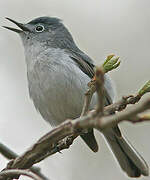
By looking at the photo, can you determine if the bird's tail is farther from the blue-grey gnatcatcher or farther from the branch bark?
the branch bark

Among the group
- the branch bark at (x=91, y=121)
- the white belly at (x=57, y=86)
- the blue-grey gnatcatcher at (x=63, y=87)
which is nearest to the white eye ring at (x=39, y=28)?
the blue-grey gnatcatcher at (x=63, y=87)

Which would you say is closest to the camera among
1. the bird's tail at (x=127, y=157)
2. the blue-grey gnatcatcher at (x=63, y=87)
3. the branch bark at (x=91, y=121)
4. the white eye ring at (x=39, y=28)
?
the branch bark at (x=91, y=121)

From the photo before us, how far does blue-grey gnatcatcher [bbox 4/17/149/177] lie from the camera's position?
3.26m

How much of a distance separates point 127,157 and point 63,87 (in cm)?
86

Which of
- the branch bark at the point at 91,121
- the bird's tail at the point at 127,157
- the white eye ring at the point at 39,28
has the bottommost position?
the bird's tail at the point at 127,157

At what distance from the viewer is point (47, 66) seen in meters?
3.39

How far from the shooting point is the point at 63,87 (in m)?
3.25

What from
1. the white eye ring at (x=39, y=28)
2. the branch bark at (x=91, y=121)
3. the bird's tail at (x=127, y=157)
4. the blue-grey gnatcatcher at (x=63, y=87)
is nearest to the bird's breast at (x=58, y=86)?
the blue-grey gnatcatcher at (x=63, y=87)

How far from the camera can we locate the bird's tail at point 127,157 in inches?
111

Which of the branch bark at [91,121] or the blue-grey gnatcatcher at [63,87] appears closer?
the branch bark at [91,121]

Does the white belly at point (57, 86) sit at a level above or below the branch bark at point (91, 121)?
below

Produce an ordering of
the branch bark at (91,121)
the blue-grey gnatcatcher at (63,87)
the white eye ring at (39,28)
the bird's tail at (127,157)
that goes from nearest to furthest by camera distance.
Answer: the branch bark at (91,121)
the bird's tail at (127,157)
the blue-grey gnatcatcher at (63,87)
the white eye ring at (39,28)

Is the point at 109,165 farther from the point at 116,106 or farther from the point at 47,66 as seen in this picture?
the point at 116,106

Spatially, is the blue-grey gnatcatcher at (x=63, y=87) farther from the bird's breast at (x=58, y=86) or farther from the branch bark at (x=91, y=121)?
the branch bark at (x=91, y=121)
